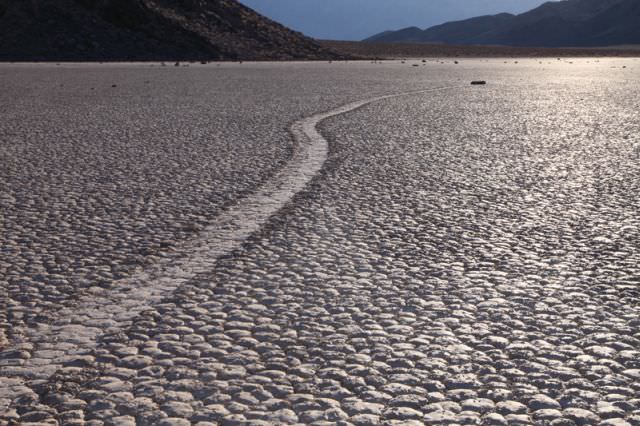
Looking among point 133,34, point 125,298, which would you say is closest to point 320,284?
point 125,298

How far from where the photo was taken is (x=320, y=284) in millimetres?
2764

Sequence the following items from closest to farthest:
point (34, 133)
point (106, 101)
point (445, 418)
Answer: point (445, 418) → point (34, 133) → point (106, 101)

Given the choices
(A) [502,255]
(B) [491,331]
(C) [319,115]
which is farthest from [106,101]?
(B) [491,331]

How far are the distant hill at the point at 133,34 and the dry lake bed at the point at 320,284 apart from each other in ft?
115

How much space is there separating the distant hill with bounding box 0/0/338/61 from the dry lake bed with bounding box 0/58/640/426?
35.1 m

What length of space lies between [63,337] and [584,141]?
504 centimetres

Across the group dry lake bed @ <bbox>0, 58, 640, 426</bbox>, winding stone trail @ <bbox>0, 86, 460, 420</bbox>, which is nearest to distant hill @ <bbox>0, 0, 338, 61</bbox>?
dry lake bed @ <bbox>0, 58, 640, 426</bbox>

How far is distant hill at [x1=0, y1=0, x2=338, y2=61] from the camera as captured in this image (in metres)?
39.8

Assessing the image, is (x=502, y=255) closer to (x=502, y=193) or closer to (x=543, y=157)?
(x=502, y=193)

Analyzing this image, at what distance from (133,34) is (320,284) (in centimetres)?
4248

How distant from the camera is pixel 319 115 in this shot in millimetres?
8672

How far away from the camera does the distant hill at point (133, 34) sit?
39844 millimetres

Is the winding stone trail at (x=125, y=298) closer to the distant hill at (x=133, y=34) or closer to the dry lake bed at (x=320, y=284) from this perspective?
the dry lake bed at (x=320, y=284)

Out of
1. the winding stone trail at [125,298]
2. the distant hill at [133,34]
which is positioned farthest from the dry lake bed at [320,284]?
the distant hill at [133,34]
